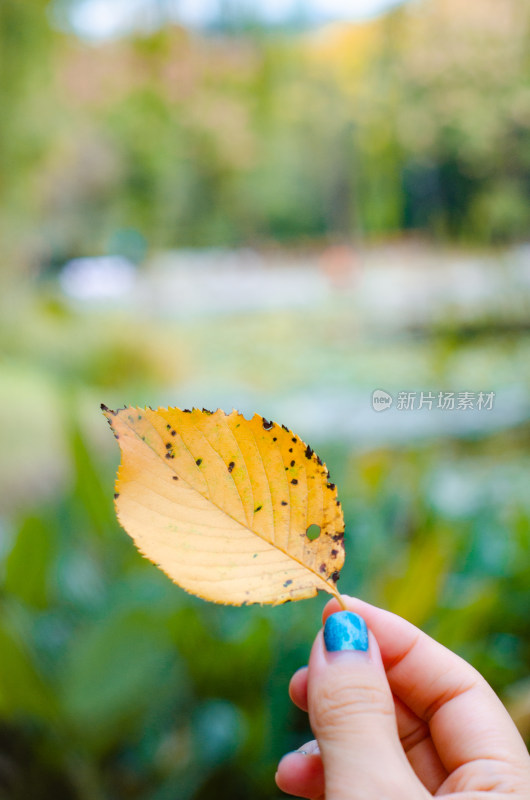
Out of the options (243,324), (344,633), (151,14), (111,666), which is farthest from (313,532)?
(151,14)

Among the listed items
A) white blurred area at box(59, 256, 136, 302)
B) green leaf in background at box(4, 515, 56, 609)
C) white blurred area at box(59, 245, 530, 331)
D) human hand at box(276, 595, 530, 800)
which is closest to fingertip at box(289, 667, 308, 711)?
human hand at box(276, 595, 530, 800)

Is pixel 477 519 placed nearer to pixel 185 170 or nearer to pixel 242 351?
pixel 242 351

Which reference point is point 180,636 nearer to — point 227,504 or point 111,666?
point 111,666

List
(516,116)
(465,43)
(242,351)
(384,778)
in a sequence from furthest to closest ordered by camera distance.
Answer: (242,351) < (465,43) < (516,116) < (384,778)

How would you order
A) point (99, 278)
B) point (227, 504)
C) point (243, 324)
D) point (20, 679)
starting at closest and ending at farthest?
point (227, 504)
point (20, 679)
point (243, 324)
point (99, 278)

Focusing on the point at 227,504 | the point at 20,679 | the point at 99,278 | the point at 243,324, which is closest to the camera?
the point at 227,504

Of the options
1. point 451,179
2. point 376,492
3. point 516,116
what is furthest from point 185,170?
point 376,492
